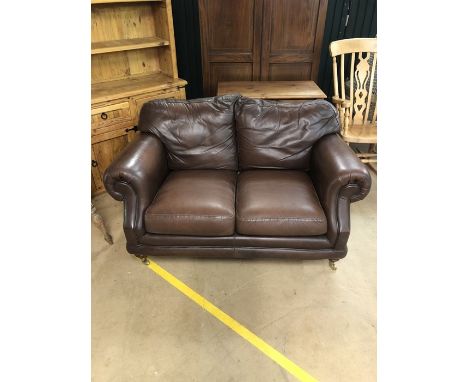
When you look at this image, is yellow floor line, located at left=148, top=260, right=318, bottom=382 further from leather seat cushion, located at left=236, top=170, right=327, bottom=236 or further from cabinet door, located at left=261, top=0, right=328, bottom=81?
cabinet door, located at left=261, top=0, right=328, bottom=81

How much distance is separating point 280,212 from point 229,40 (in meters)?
1.95

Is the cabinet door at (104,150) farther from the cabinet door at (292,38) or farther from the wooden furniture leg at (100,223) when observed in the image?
the cabinet door at (292,38)

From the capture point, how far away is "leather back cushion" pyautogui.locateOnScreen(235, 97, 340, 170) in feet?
6.39

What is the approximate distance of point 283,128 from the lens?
196cm

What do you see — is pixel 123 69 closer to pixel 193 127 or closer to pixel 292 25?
pixel 193 127

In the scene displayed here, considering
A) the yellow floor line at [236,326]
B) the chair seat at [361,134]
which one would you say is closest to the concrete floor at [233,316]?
the yellow floor line at [236,326]

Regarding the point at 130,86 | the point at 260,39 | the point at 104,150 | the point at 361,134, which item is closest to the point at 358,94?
the point at 361,134

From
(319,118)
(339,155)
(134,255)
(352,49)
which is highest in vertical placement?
(352,49)

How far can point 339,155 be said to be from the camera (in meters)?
1.68

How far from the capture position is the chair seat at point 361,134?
2290 millimetres

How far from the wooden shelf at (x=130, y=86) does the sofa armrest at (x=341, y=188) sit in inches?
60.5
